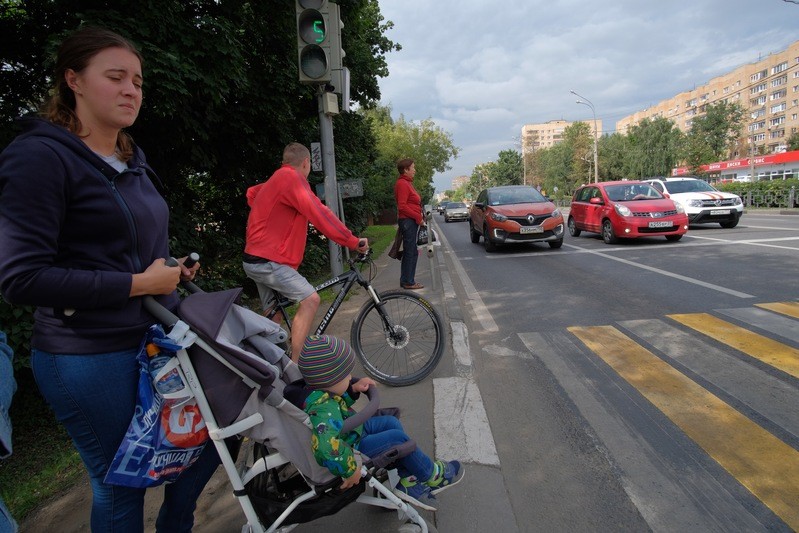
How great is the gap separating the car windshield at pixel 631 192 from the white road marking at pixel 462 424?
11204 mm

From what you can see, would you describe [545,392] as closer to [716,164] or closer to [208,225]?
[208,225]

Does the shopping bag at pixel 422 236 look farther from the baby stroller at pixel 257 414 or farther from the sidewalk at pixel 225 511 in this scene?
the baby stroller at pixel 257 414

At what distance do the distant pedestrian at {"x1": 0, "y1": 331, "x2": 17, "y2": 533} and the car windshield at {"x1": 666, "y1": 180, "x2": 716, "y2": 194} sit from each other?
18.0m

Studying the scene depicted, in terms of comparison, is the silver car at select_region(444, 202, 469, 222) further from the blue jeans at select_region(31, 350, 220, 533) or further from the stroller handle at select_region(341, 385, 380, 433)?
the blue jeans at select_region(31, 350, 220, 533)

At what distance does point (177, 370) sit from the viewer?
1687 mm

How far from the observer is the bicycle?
394cm

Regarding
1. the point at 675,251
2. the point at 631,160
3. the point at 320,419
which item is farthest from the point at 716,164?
the point at 320,419

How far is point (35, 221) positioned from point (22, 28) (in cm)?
518

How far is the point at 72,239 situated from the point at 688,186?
59.7 ft

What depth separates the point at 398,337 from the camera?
3.96 meters

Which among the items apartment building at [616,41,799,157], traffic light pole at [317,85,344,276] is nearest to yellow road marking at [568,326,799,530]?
traffic light pole at [317,85,344,276]

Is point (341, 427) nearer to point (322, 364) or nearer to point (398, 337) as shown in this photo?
point (322, 364)

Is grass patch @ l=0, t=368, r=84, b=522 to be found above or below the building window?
below

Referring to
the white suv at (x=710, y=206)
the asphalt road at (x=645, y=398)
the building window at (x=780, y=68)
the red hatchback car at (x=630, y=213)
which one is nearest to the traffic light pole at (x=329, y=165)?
the asphalt road at (x=645, y=398)
